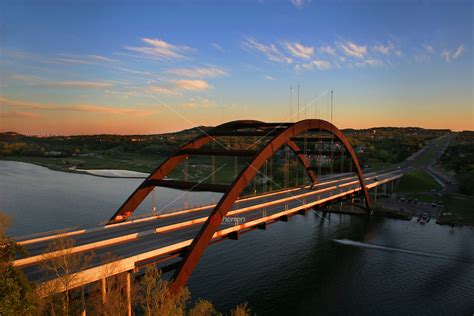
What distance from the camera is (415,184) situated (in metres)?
84.4

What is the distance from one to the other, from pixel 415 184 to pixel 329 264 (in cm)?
5512

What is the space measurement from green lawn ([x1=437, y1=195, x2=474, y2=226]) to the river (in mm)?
3020

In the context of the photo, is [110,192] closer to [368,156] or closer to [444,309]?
[444,309]

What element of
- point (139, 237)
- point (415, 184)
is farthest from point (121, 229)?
point (415, 184)

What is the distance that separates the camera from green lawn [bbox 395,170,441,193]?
8188cm

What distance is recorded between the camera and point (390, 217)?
205 feet

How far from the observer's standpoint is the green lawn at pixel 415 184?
3223 inches

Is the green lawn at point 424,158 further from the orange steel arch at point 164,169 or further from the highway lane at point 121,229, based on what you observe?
the highway lane at point 121,229

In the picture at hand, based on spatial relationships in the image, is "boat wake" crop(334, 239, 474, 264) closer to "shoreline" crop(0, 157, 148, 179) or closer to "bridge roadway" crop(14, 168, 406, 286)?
"bridge roadway" crop(14, 168, 406, 286)

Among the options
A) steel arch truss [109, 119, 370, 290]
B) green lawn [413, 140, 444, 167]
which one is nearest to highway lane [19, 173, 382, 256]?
steel arch truss [109, 119, 370, 290]

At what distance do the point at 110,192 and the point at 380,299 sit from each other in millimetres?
64619

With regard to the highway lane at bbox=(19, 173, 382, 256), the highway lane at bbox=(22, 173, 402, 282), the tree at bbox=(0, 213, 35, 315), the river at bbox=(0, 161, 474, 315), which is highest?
the tree at bbox=(0, 213, 35, 315)

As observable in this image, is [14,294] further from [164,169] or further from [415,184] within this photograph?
[415,184]

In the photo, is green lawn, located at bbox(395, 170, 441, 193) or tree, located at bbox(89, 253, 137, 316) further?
green lawn, located at bbox(395, 170, 441, 193)
